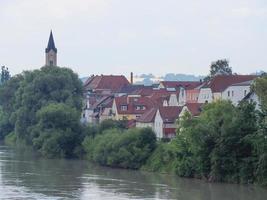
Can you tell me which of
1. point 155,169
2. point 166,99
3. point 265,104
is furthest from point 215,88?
point 265,104

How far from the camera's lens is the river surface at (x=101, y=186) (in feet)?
176

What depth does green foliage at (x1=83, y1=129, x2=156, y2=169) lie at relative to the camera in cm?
7112

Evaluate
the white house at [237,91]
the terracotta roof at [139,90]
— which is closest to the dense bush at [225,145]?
the white house at [237,91]

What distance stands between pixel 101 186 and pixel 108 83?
92.5m

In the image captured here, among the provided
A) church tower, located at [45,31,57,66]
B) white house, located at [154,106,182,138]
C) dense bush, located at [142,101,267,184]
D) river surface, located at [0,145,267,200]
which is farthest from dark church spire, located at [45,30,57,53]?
dense bush, located at [142,101,267,184]

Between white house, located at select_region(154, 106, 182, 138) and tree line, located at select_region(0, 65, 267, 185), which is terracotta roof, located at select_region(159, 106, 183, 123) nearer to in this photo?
white house, located at select_region(154, 106, 182, 138)

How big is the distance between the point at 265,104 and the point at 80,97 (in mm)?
42178

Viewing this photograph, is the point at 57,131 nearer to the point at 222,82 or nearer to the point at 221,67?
the point at 222,82

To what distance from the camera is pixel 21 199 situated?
50906 mm

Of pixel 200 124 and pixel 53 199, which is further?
pixel 200 124

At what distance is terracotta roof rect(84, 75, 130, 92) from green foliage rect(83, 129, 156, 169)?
72.4 m

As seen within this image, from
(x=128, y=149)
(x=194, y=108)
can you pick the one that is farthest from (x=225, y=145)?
(x=194, y=108)

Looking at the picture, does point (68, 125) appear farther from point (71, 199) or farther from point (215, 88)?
point (71, 199)

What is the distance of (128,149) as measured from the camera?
235ft
